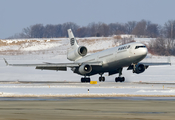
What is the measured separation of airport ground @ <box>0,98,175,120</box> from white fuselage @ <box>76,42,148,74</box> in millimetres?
22114

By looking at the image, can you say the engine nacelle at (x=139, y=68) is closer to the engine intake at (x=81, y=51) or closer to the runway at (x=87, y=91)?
the runway at (x=87, y=91)

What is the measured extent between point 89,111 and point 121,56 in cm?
2781

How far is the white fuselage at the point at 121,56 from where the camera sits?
47469mm

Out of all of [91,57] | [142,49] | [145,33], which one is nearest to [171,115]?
[142,49]

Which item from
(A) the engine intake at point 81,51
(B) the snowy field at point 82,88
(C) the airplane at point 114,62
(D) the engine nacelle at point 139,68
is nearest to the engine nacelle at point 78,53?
(A) the engine intake at point 81,51

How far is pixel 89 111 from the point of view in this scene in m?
21.2

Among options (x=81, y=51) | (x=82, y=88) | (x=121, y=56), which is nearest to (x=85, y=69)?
(x=121, y=56)

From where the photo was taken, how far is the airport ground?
1894 centimetres

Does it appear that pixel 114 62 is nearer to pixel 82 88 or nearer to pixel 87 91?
pixel 82 88

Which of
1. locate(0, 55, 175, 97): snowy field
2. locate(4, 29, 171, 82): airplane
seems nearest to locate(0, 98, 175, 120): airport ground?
locate(0, 55, 175, 97): snowy field

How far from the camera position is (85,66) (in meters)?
50.8

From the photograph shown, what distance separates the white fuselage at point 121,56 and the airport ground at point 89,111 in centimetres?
2211

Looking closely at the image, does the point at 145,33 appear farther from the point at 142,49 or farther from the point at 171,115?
the point at 171,115

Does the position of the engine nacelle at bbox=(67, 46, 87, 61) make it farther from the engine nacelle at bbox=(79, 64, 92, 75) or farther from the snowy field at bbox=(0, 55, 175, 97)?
the engine nacelle at bbox=(79, 64, 92, 75)
